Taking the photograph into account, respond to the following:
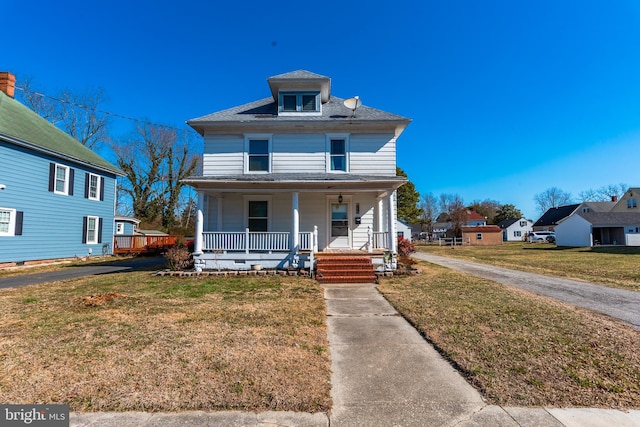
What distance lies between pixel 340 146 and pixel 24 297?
10.5 metres

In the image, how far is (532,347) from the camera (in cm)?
411

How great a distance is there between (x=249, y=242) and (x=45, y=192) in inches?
451

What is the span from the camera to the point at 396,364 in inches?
145

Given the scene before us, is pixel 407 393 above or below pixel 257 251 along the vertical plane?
below

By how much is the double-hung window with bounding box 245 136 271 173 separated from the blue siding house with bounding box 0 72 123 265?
10.1 m

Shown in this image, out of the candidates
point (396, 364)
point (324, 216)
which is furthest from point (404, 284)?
point (396, 364)

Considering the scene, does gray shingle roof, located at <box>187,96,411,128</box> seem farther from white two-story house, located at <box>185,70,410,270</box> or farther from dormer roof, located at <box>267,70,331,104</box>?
dormer roof, located at <box>267,70,331,104</box>

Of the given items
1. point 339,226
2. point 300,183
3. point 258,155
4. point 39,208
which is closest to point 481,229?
point 339,226

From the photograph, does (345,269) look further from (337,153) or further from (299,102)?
(299,102)

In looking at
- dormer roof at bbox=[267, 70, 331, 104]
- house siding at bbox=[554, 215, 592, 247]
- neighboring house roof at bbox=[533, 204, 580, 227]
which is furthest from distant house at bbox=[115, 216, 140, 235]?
neighboring house roof at bbox=[533, 204, 580, 227]

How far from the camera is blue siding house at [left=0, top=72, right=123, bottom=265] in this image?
43.5ft

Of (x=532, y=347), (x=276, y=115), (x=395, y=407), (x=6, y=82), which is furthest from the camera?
(x=6, y=82)

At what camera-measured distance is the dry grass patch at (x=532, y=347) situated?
9.84 feet

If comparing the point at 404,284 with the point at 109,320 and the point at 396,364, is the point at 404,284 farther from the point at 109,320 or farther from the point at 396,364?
the point at 109,320
